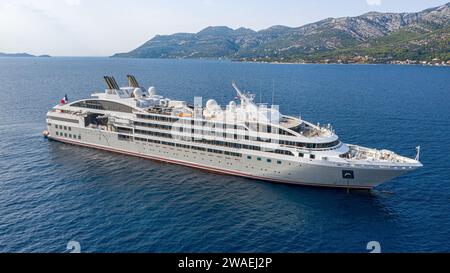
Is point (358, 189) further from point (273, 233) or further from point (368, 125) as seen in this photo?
point (368, 125)

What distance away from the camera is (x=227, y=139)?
2055 inches

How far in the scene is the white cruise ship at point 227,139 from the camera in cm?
4650

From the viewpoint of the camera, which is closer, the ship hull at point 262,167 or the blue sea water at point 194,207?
the blue sea water at point 194,207

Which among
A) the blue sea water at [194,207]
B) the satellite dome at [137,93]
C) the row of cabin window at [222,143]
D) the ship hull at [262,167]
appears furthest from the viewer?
the satellite dome at [137,93]

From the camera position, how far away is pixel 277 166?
48.9 meters

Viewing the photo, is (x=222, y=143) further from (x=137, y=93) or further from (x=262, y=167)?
(x=137, y=93)

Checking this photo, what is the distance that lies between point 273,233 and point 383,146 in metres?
40.0

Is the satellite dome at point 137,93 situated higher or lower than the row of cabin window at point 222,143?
higher

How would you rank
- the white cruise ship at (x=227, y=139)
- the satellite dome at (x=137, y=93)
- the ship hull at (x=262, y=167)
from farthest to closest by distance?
1. the satellite dome at (x=137, y=93)
2. the white cruise ship at (x=227, y=139)
3. the ship hull at (x=262, y=167)

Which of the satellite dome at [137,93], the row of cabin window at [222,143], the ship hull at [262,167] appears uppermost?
the satellite dome at [137,93]

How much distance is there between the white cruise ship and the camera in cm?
4650

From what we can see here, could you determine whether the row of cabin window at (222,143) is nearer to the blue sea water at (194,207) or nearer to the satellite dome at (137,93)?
the blue sea water at (194,207)

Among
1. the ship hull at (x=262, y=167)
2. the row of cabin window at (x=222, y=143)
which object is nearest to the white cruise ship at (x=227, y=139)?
the row of cabin window at (x=222, y=143)
